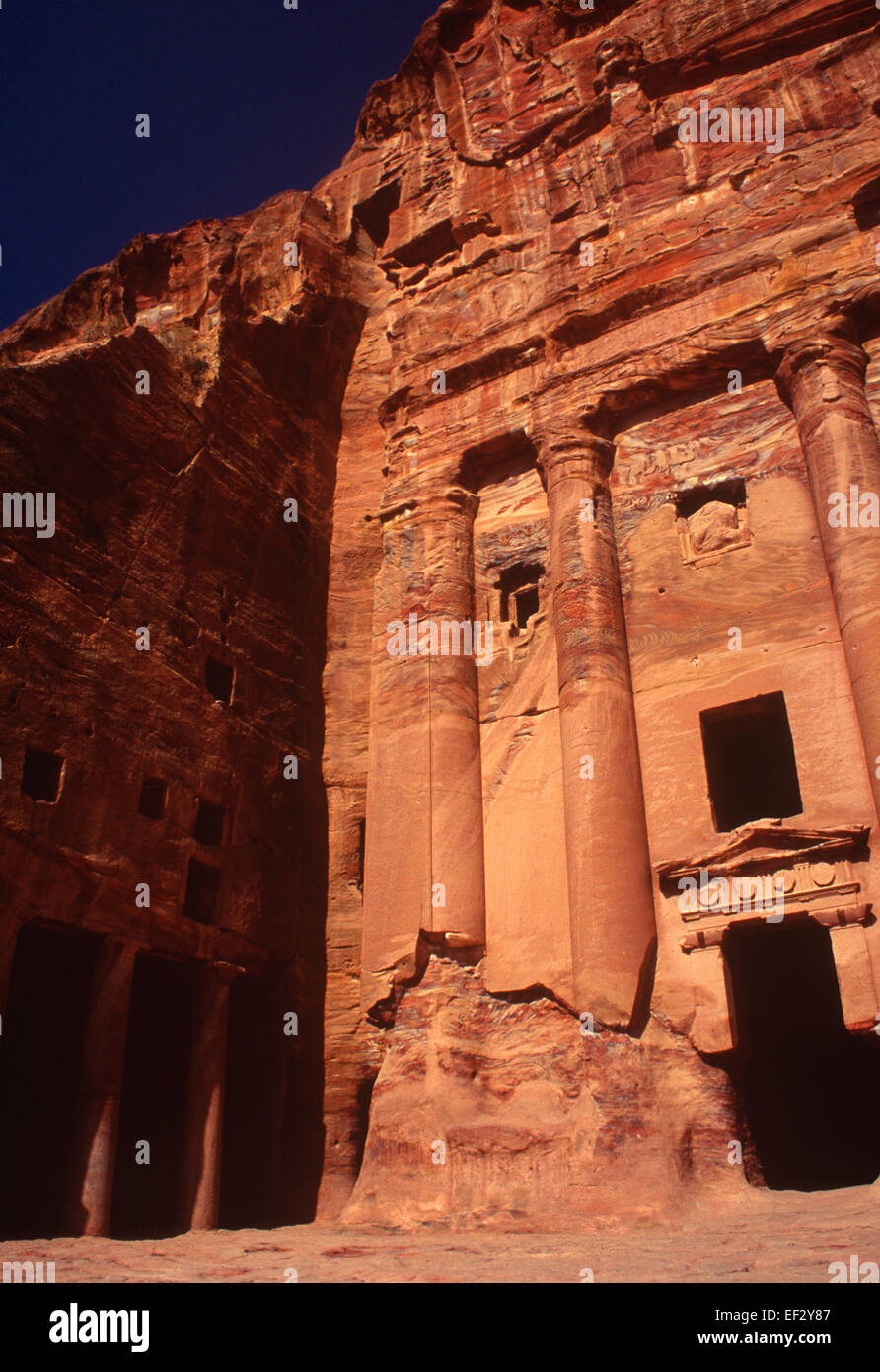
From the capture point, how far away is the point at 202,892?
1345cm

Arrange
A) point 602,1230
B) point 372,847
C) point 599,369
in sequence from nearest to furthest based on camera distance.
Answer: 1. point 602,1230
2. point 372,847
3. point 599,369

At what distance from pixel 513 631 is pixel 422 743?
7.39 ft

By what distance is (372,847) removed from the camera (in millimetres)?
13570

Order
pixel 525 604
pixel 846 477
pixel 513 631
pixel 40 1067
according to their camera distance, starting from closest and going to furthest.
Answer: pixel 846 477 → pixel 40 1067 → pixel 513 631 → pixel 525 604

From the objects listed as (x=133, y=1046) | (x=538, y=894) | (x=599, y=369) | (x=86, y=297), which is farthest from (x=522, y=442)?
(x=133, y=1046)

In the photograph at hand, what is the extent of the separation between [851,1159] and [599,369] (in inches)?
443

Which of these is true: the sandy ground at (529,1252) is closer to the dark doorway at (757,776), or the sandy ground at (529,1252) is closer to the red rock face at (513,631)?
the red rock face at (513,631)

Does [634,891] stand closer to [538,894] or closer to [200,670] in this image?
[538,894]

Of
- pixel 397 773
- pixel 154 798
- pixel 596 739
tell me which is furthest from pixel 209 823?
pixel 596 739

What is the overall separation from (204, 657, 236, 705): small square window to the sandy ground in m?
6.75

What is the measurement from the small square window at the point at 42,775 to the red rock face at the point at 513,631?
10cm

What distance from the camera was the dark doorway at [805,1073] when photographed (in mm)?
13906
